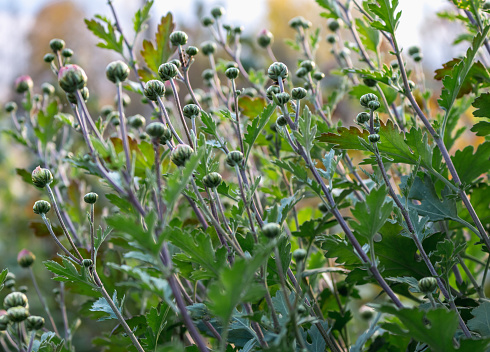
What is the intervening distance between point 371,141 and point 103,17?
606mm

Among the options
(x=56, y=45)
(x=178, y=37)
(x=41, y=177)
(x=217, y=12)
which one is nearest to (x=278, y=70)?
Answer: (x=178, y=37)

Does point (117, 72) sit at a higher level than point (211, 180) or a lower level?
higher

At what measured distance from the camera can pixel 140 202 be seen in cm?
45

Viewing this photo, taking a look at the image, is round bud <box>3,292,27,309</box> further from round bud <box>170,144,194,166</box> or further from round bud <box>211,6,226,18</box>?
round bud <box>211,6,226,18</box>

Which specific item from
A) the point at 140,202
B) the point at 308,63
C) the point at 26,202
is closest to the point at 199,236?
the point at 140,202

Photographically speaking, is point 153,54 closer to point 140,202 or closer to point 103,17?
point 103,17

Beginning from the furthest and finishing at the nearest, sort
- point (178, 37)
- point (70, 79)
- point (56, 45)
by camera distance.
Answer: point (56, 45), point (178, 37), point (70, 79)

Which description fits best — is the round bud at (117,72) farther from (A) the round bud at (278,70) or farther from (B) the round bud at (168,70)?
(A) the round bud at (278,70)

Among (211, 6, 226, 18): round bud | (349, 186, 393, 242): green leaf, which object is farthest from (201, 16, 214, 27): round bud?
(349, 186, 393, 242): green leaf

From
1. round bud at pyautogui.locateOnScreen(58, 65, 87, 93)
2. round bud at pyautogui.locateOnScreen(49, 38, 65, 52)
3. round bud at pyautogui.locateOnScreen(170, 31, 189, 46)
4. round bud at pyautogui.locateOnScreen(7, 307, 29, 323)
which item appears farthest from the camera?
round bud at pyautogui.locateOnScreen(49, 38, 65, 52)

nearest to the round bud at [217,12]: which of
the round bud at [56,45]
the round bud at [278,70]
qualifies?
the round bud at [56,45]

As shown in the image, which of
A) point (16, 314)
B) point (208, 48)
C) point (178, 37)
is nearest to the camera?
point (16, 314)

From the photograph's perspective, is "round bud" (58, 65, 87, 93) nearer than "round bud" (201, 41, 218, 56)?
Yes

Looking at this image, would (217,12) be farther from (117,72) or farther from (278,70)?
(117,72)
